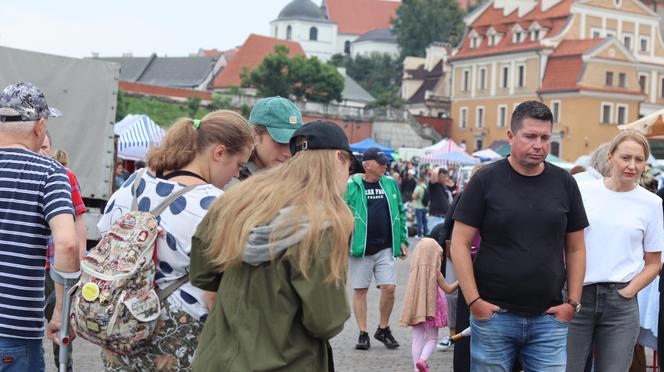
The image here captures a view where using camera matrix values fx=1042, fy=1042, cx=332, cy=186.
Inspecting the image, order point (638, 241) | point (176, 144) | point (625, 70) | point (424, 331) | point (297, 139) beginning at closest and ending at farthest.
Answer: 1. point (297, 139)
2. point (176, 144)
3. point (638, 241)
4. point (424, 331)
5. point (625, 70)

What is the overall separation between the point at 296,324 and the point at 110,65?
467 inches

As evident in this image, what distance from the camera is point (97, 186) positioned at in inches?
571

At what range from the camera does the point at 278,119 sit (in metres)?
5.22

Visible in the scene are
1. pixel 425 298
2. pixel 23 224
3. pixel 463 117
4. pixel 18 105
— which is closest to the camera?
pixel 23 224

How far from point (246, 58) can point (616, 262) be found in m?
110

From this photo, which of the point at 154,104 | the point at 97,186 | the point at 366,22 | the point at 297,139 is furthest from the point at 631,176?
the point at 366,22

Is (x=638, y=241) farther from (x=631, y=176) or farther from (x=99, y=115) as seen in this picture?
(x=99, y=115)

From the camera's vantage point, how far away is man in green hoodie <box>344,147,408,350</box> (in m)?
10.6

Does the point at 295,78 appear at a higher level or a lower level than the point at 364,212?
higher

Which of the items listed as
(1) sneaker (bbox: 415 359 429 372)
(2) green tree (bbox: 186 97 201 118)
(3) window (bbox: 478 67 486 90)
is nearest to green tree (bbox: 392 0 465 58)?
(3) window (bbox: 478 67 486 90)

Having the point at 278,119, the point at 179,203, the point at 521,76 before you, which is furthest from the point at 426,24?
the point at 179,203

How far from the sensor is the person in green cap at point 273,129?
522 centimetres

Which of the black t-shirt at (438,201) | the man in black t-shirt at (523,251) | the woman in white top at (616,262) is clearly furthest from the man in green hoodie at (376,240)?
the black t-shirt at (438,201)

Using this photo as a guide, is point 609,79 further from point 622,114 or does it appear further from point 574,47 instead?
Answer: point 574,47
